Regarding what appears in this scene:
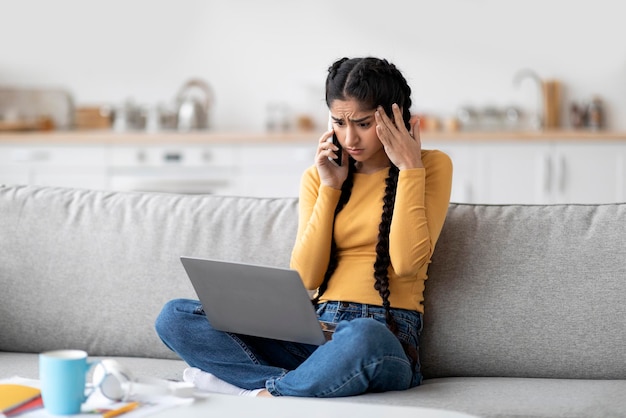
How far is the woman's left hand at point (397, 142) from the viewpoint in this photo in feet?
7.23

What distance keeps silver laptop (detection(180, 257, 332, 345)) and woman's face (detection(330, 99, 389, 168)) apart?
0.45m

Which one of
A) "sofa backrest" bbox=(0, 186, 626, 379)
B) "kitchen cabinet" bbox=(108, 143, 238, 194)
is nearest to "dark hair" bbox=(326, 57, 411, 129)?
"sofa backrest" bbox=(0, 186, 626, 379)

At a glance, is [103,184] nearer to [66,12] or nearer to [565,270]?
[66,12]

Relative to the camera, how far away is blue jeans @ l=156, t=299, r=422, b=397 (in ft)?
6.23

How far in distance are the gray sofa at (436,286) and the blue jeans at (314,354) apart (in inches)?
2.3

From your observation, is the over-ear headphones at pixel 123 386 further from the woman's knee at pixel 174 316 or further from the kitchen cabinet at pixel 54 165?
the kitchen cabinet at pixel 54 165

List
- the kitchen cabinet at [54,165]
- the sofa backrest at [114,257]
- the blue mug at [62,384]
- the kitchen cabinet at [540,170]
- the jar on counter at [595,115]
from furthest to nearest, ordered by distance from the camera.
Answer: the jar on counter at [595,115], the kitchen cabinet at [54,165], the kitchen cabinet at [540,170], the sofa backrest at [114,257], the blue mug at [62,384]

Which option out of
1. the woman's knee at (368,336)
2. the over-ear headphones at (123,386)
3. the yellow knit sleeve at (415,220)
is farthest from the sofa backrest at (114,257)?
the over-ear headphones at (123,386)

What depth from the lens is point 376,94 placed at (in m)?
2.23

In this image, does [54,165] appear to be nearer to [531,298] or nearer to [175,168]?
[175,168]

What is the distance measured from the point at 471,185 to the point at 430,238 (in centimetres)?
277

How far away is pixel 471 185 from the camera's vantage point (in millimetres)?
4883

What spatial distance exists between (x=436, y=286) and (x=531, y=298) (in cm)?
23

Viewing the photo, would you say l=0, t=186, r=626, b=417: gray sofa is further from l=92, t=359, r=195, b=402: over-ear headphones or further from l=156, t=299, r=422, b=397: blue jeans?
l=92, t=359, r=195, b=402: over-ear headphones
